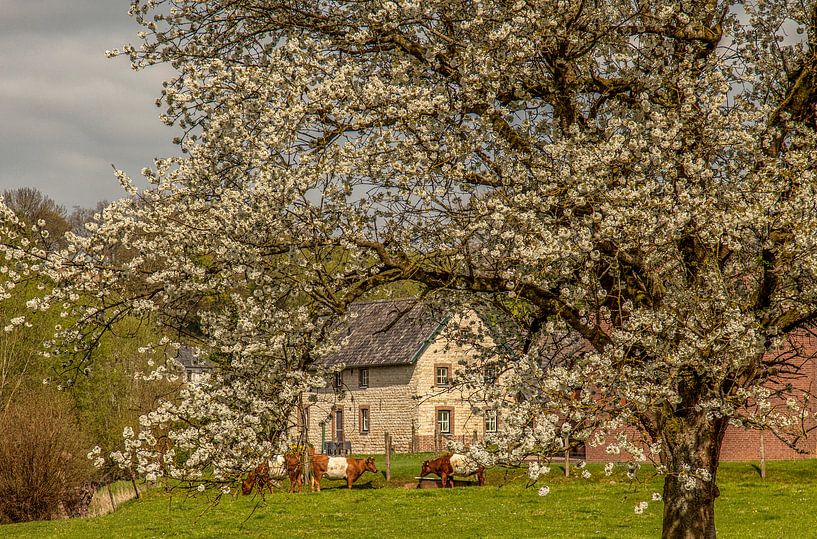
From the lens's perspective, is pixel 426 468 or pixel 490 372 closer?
pixel 490 372

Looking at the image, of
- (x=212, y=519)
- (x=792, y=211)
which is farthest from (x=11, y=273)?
(x=212, y=519)

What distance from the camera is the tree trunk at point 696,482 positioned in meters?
11.5

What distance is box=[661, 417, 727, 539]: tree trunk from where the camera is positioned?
37.6 feet

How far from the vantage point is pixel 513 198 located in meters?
10.7

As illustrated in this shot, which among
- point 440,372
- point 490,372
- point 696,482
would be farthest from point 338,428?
point 696,482

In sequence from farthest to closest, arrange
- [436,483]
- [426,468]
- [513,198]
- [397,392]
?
[397,392], [436,483], [426,468], [513,198]

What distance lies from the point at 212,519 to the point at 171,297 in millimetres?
17697

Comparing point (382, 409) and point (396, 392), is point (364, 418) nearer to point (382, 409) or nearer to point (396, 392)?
point (382, 409)

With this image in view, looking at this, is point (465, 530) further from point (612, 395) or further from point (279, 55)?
point (279, 55)

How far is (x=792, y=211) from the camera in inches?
417

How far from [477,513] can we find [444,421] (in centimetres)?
3211

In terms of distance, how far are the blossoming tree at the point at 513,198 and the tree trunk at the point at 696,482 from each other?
4 centimetres

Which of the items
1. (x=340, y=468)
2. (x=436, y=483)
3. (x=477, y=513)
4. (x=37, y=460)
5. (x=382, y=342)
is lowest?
(x=477, y=513)

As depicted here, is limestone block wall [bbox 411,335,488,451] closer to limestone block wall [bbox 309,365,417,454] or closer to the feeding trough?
limestone block wall [bbox 309,365,417,454]
